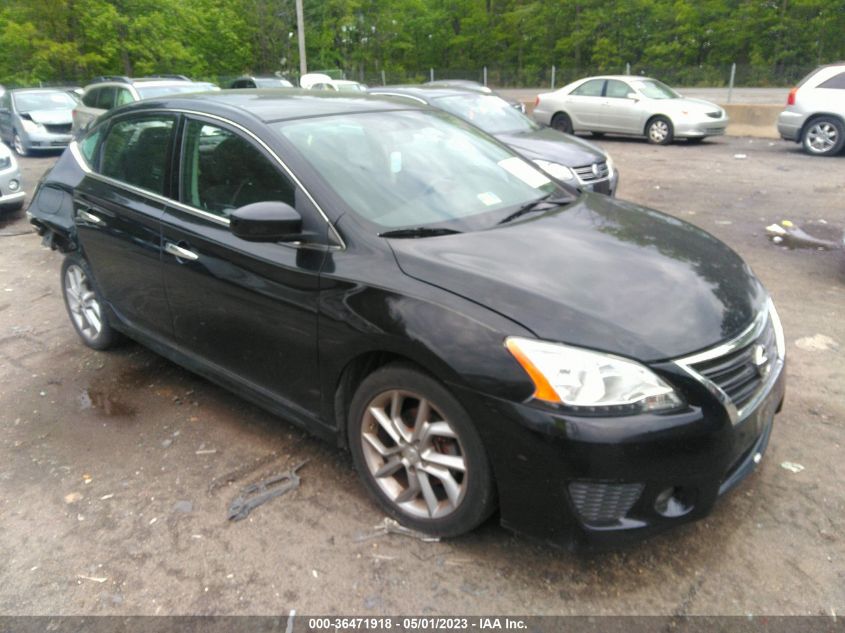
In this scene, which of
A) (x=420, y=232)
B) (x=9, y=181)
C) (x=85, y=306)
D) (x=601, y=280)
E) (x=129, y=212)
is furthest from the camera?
(x=9, y=181)

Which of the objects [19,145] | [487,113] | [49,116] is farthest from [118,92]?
[487,113]

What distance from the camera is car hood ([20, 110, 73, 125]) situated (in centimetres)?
1605

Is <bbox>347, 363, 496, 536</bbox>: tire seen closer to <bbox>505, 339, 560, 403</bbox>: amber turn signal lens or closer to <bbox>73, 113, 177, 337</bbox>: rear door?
<bbox>505, 339, 560, 403</bbox>: amber turn signal lens

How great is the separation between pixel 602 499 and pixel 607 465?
0.54ft

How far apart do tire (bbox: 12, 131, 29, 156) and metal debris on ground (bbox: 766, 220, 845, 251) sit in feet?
53.2

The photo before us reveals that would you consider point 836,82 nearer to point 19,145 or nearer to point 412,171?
point 412,171

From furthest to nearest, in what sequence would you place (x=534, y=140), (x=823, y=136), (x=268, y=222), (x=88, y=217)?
(x=823, y=136)
(x=534, y=140)
(x=88, y=217)
(x=268, y=222)

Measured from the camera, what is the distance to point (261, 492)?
3.32 m

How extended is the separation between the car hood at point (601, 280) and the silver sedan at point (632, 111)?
42.0ft

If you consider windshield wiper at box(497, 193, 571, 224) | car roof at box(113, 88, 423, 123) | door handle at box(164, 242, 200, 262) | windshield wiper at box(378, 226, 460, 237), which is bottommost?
door handle at box(164, 242, 200, 262)

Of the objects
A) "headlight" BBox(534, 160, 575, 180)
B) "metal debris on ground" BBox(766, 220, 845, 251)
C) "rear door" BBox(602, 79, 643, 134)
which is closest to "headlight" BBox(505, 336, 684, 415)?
"metal debris on ground" BBox(766, 220, 845, 251)

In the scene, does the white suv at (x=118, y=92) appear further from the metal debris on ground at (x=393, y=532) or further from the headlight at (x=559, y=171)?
the metal debris on ground at (x=393, y=532)

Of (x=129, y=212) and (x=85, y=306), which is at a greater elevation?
(x=129, y=212)

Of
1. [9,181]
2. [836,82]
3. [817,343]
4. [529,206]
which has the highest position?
[836,82]
